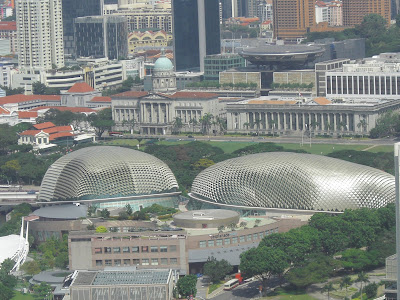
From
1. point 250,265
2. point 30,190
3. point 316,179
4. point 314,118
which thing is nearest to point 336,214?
point 316,179

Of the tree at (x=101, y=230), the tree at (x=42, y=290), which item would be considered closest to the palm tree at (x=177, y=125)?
the tree at (x=101, y=230)

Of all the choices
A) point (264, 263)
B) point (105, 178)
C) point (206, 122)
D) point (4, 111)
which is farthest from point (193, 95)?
point (264, 263)

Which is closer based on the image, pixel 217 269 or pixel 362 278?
pixel 362 278

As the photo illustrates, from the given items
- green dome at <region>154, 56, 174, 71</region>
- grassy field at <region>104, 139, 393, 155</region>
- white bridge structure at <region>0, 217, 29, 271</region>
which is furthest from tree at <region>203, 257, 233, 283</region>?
green dome at <region>154, 56, 174, 71</region>

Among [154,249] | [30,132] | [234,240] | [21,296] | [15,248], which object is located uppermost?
[30,132]

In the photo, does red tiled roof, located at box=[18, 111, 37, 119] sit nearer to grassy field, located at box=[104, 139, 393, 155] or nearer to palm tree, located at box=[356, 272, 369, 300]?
grassy field, located at box=[104, 139, 393, 155]

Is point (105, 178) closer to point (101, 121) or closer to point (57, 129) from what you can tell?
point (57, 129)

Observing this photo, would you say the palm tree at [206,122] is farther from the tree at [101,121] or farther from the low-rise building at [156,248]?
the low-rise building at [156,248]

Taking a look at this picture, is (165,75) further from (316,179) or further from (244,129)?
(316,179)
